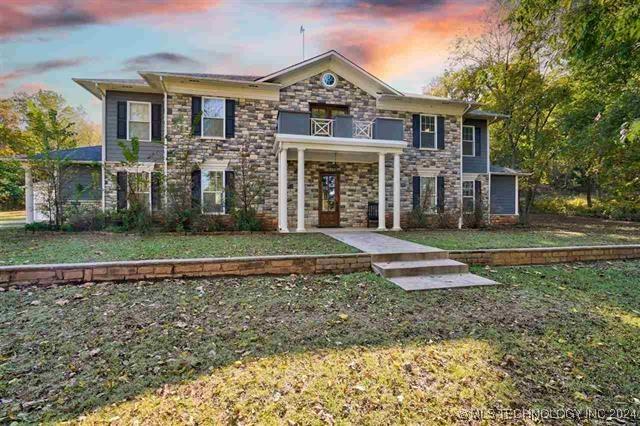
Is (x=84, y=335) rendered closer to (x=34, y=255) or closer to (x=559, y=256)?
(x=34, y=255)

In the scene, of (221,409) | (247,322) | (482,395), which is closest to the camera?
(221,409)

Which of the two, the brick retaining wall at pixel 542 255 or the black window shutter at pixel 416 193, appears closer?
the brick retaining wall at pixel 542 255

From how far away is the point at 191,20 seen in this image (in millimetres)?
10477

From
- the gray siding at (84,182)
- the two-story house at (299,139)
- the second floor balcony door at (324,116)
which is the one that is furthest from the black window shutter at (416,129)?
the gray siding at (84,182)

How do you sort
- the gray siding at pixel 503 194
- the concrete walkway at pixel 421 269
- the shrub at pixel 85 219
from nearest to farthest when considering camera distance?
1. the concrete walkway at pixel 421 269
2. the shrub at pixel 85 219
3. the gray siding at pixel 503 194

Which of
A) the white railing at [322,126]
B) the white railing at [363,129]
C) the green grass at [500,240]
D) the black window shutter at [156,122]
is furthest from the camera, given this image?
the white railing at [363,129]

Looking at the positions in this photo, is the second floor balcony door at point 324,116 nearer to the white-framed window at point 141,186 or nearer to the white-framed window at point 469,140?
the white-framed window at point 469,140

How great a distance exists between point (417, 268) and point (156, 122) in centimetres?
1078

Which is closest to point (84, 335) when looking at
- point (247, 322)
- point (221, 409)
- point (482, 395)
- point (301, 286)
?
point (247, 322)

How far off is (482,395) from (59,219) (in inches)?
510

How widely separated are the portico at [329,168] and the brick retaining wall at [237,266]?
4.88 metres

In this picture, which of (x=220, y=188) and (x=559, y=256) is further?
(x=220, y=188)

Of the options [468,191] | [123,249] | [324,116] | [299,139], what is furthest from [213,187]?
[468,191]

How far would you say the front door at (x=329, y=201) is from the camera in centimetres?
1234
